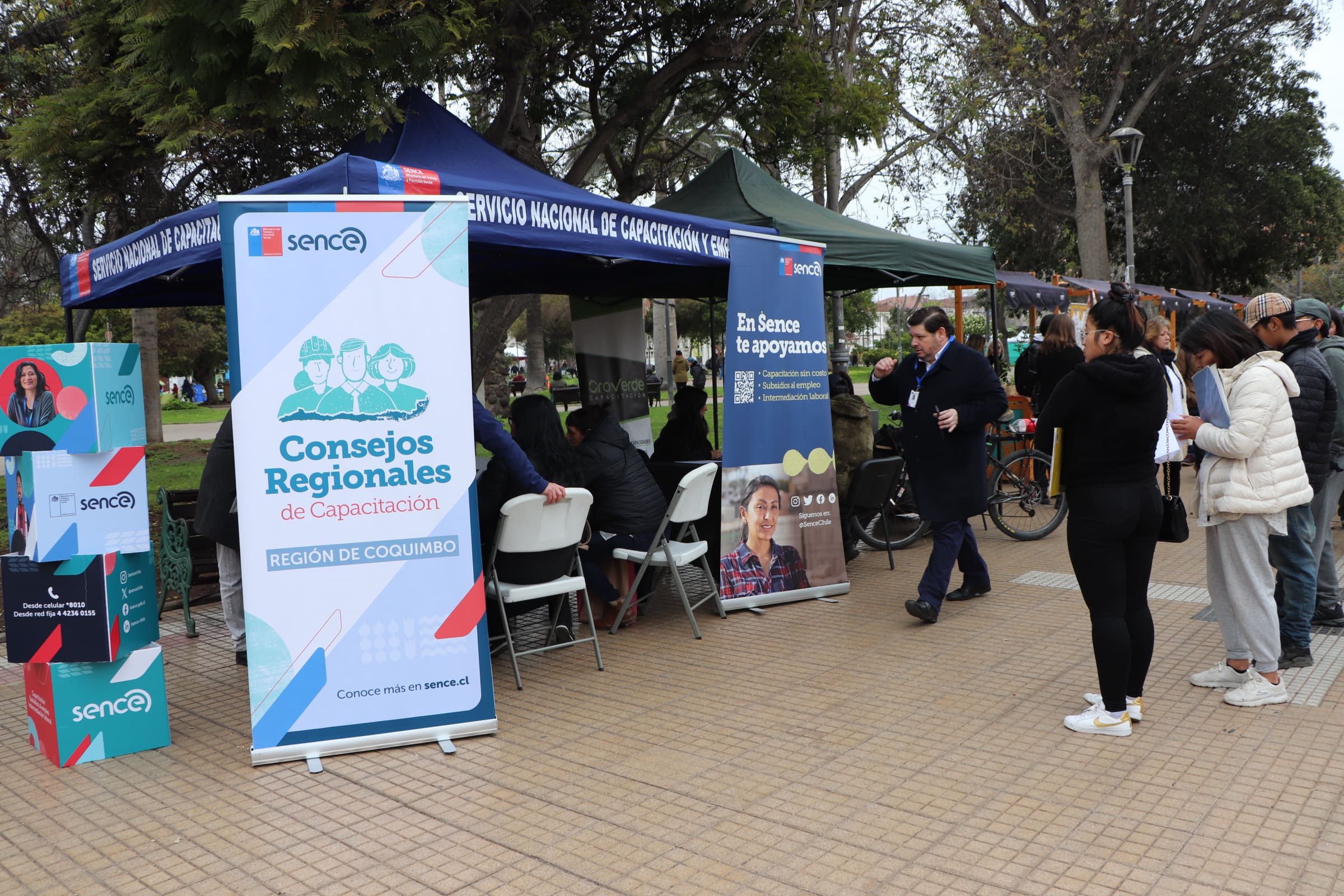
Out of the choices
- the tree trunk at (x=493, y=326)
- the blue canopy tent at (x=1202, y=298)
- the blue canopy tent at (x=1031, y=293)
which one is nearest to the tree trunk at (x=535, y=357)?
the blue canopy tent at (x=1031, y=293)

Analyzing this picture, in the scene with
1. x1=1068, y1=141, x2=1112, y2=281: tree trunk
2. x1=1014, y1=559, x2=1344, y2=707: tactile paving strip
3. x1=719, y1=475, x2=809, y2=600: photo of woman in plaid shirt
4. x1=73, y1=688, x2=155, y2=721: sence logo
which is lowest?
x1=1014, y1=559, x2=1344, y2=707: tactile paving strip

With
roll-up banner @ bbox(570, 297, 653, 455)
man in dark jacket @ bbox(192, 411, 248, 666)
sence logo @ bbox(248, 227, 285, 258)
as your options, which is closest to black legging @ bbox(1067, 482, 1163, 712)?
sence logo @ bbox(248, 227, 285, 258)

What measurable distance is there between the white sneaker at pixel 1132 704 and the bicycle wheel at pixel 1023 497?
4531 millimetres

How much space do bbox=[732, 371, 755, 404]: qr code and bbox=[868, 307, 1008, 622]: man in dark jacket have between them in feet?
3.26

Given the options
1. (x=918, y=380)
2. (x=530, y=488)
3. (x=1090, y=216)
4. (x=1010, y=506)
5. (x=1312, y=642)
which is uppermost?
(x=1090, y=216)

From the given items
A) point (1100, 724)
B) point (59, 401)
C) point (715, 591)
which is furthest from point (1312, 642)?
point (59, 401)

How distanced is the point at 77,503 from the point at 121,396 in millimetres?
484

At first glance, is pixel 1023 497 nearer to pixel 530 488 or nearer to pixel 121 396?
pixel 530 488

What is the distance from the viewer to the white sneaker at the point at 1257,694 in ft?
14.9

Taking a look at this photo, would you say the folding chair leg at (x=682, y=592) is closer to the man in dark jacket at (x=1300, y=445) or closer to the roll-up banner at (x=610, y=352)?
the man in dark jacket at (x=1300, y=445)

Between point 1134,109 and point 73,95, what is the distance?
21723mm

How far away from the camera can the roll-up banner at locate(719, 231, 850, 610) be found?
21.3 feet

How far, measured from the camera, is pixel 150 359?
1691cm

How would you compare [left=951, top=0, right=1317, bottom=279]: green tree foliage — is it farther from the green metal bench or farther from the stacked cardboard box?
the stacked cardboard box
